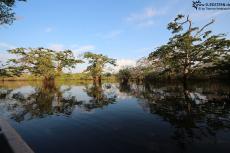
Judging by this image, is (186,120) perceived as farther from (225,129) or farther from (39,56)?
(39,56)

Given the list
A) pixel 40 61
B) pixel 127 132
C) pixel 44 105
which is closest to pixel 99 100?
pixel 44 105

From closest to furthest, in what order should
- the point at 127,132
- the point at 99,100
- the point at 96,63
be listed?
1. the point at 127,132
2. the point at 99,100
3. the point at 96,63

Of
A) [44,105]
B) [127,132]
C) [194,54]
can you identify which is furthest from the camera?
[194,54]

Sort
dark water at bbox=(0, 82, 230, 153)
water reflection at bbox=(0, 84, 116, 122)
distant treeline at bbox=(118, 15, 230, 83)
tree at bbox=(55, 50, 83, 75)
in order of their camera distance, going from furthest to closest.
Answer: tree at bbox=(55, 50, 83, 75) < distant treeline at bbox=(118, 15, 230, 83) < water reflection at bbox=(0, 84, 116, 122) < dark water at bbox=(0, 82, 230, 153)

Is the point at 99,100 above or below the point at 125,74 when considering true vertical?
below

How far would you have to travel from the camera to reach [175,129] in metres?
8.23

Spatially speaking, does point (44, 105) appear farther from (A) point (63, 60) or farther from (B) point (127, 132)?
(A) point (63, 60)

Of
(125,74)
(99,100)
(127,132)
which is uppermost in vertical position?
(125,74)

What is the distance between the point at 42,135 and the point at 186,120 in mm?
6478

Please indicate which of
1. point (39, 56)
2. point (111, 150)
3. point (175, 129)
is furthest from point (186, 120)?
point (39, 56)

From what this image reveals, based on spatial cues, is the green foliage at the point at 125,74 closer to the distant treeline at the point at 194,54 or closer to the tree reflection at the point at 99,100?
the distant treeline at the point at 194,54

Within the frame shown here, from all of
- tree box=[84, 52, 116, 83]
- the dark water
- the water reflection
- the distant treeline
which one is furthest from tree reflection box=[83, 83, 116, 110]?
tree box=[84, 52, 116, 83]

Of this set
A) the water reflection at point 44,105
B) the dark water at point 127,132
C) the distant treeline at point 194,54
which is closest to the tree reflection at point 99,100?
the water reflection at point 44,105

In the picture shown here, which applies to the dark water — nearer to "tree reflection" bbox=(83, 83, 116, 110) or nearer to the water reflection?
the water reflection
